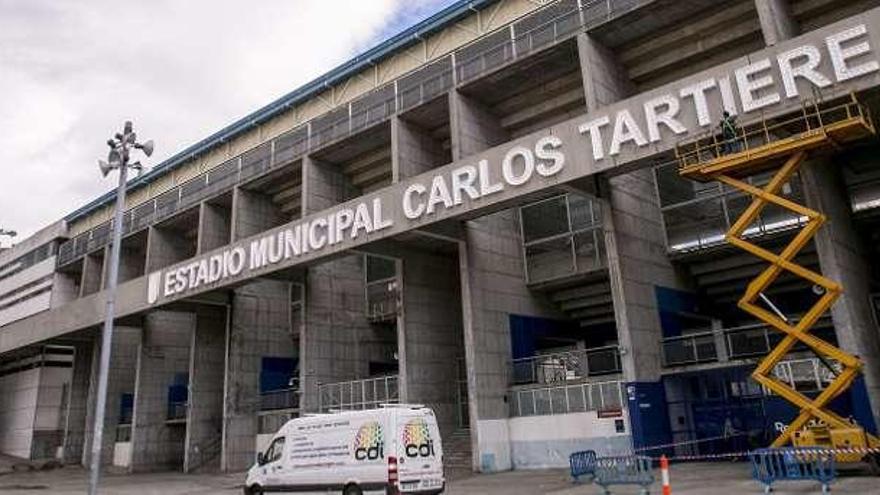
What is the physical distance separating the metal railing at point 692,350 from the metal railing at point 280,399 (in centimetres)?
2002

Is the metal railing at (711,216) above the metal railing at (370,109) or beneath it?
beneath

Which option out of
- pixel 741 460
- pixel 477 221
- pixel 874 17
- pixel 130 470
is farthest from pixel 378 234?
pixel 130 470

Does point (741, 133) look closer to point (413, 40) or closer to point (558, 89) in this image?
point (558, 89)

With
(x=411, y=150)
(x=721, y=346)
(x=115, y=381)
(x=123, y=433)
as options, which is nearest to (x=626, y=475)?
(x=721, y=346)

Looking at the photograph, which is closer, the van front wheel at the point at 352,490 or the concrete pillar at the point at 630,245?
the van front wheel at the point at 352,490

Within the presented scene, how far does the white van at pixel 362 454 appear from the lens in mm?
17109

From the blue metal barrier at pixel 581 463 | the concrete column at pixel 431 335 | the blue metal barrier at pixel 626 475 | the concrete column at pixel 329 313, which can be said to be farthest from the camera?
the concrete column at pixel 329 313

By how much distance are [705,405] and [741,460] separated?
7.83ft

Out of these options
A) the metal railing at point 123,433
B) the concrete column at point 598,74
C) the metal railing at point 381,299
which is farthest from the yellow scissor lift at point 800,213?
the metal railing at point 123,433

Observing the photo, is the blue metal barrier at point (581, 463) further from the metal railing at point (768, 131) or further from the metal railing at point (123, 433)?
the metal railing at point (123, 433)

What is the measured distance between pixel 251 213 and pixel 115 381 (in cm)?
1829

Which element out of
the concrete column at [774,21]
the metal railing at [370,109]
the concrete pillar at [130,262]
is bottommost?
the concrete column at [774,21]

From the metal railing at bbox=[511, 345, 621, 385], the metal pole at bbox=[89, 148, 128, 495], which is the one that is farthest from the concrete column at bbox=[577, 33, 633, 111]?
the metal pole at bbox=[89, 148, 128, 495]

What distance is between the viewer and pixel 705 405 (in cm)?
2622
